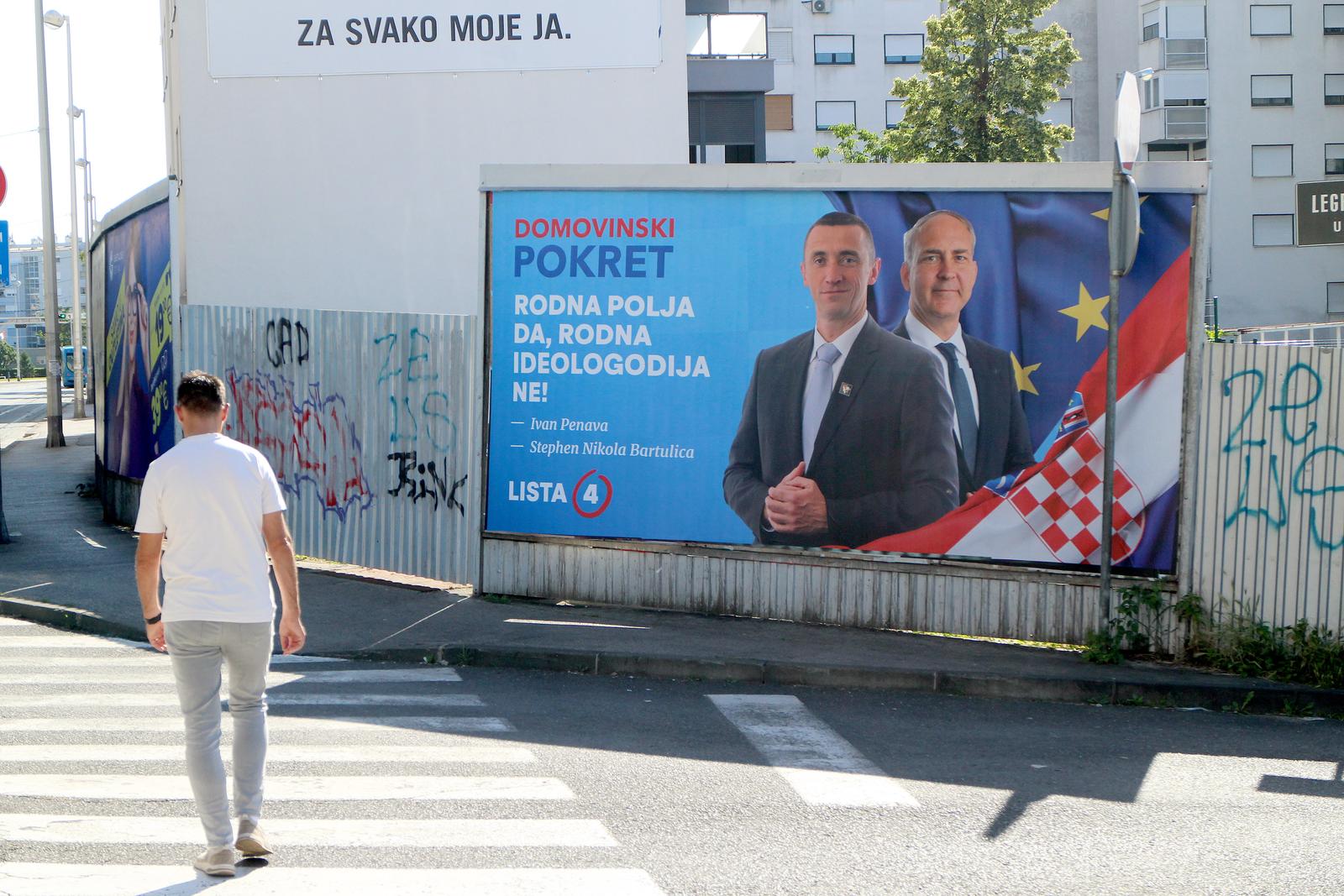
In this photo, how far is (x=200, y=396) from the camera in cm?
515

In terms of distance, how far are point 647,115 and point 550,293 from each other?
783cm

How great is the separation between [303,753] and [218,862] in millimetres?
1769

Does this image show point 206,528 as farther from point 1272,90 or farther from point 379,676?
point 1272,90

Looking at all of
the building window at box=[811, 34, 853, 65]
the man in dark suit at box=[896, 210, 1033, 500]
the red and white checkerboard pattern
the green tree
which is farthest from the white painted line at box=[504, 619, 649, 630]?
the building window at box=[811, 34, 853, 65]

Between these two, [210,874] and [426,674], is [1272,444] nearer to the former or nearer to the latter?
[426,674]

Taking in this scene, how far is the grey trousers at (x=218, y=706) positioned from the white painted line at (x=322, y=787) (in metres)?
0.85

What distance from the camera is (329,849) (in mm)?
5262

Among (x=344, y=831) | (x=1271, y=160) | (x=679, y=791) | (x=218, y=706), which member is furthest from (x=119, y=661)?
(x=1271, y=160)

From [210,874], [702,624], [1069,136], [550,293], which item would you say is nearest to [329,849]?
[210,874]

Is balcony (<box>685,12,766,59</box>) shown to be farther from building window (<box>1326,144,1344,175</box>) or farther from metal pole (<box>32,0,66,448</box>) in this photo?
building window (<box>1326,144,1344,175</box>)

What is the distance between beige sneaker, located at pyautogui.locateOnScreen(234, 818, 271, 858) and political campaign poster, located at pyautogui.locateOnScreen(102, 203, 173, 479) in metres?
10.4

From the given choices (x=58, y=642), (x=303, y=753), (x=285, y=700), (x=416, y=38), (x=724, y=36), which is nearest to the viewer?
(x=303, y=753)

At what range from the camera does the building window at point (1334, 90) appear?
52.3m

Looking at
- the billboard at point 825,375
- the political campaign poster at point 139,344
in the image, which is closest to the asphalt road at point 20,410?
the political campaign poster at point 139,344
